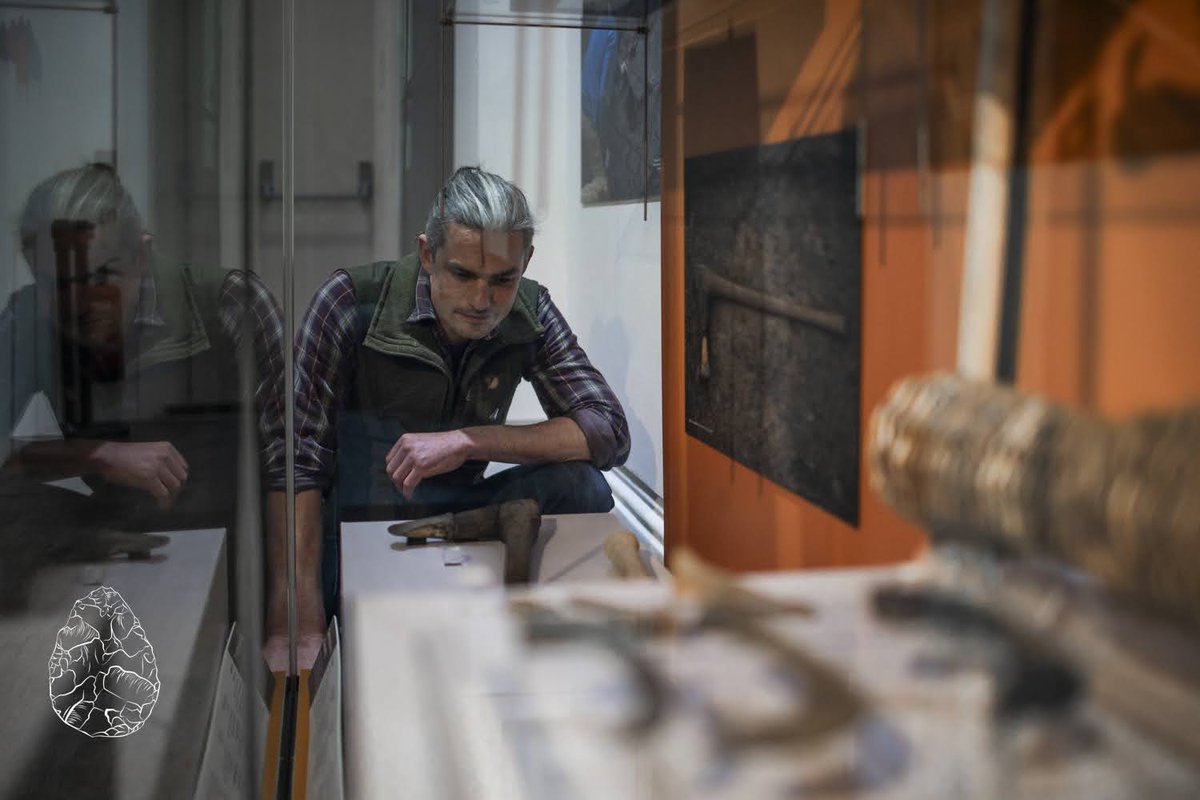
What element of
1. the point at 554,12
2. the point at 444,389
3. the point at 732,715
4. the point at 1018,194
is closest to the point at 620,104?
the point at 554,12

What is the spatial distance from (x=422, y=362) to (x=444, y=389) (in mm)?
37

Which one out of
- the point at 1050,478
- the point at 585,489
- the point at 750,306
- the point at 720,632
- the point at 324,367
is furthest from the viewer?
the point at 324,367

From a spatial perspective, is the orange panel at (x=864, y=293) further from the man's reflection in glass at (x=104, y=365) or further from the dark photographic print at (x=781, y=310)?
the man's reflection in glass at (x=104, y=365)

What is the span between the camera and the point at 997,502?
0.55 metres

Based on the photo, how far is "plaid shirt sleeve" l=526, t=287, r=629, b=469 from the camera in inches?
41.6

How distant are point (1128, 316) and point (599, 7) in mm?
639

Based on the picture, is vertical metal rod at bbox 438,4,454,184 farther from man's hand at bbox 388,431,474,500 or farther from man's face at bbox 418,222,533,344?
man's hand at bbox 388,431,474,500

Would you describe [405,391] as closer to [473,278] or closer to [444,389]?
[444,389]

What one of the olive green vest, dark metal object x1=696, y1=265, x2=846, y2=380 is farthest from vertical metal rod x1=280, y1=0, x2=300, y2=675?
dark metal object x1=696, y1=265, x2=846, y2=380

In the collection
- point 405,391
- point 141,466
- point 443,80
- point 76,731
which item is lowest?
point 76,731

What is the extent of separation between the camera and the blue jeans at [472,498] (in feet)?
3.53

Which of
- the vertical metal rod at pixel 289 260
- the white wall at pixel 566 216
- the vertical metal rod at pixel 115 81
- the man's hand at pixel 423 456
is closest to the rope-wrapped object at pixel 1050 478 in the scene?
the white wall at pixel 566 216

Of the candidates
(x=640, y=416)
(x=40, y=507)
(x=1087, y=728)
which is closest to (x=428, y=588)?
(x=640, y=416)

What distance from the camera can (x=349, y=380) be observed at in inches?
50.4
